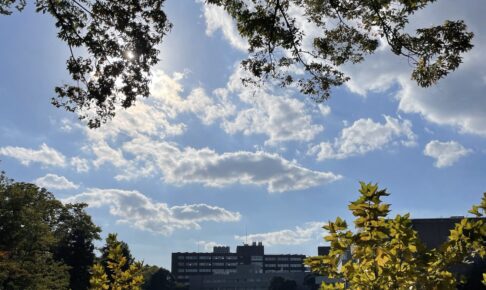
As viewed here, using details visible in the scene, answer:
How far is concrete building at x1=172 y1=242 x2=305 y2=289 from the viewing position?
625 ft

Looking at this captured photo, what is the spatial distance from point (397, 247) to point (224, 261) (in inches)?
7730

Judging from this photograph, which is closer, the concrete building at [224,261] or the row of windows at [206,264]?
the concrete building at [224,261]

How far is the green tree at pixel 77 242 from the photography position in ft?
178

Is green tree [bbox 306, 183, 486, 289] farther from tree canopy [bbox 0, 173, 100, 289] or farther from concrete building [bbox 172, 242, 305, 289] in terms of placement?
concrete building [bbox 172, 242, 305, 289]

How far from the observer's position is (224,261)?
7702 inches

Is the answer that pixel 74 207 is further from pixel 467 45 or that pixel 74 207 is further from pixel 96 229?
pixel 467 45

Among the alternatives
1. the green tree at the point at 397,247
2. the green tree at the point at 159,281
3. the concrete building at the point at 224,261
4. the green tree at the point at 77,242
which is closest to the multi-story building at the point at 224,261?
the concrete building at the point at 224,261

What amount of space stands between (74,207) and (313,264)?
53622 mm

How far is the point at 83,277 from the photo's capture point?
55.6 metres

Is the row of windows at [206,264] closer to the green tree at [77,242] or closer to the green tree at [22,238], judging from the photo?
the green tree at [77,242]

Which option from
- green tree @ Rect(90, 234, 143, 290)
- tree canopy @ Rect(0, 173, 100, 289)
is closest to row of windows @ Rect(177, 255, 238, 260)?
tree canopy @ Rect(0, 173, 100, 289)

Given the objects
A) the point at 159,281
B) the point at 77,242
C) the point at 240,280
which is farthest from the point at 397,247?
the point at 240,280

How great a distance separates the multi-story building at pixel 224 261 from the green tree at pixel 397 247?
18904cm

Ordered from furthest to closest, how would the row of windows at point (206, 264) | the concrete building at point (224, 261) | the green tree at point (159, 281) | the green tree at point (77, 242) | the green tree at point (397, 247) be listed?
1. the row of windows at point (206, 264)
2. the concrete building at point (224, 261)
3. the green tree at point (159, 281)
4. the green tree at point (77, 242)
5. the green tree at point (397, 247)
